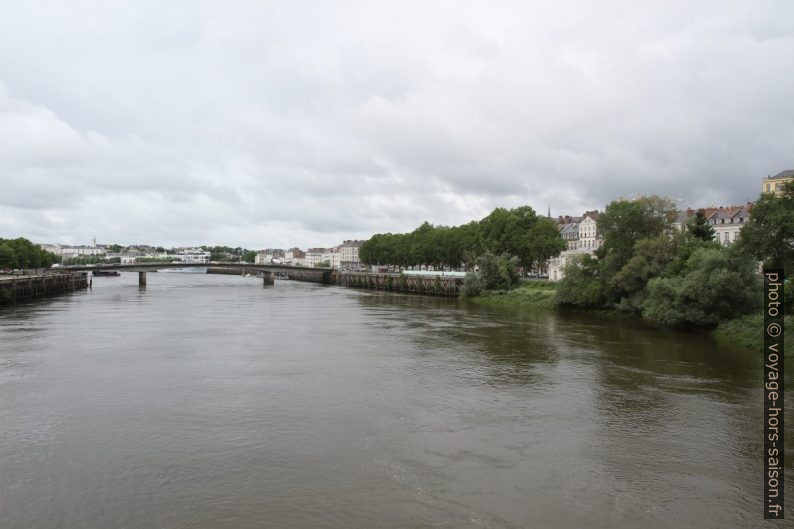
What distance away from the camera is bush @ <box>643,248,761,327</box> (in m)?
32.8

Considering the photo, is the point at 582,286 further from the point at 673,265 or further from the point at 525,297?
the point at 525,297

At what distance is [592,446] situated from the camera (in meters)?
14.1

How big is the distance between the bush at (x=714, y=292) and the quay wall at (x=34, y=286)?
58.2m

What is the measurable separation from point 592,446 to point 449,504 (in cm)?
521

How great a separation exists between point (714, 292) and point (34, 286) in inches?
2701

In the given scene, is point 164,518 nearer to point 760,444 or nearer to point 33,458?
point 33,458

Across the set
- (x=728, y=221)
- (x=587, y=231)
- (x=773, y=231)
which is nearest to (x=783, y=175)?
(x=728, y=221)

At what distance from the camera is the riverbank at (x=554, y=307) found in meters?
28.8

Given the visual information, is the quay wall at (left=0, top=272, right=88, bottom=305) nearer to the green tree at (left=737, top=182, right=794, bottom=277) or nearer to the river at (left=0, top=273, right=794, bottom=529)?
the river at (left=0, top=273, right=794, bottom=529)

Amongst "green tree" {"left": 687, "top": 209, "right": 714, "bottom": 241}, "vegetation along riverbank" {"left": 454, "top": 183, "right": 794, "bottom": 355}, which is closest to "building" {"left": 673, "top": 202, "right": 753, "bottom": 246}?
"green tree" {"left": 687, "top": 209, "right": 714, "bottom": 241}

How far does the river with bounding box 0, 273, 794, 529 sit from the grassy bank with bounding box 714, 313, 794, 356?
51.7 inches

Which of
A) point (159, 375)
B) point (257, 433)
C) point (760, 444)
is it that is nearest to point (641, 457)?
point (760, 444)

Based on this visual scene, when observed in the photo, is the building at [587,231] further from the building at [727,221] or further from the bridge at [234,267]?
the bridge at [234,267]

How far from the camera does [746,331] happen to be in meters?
30.2
